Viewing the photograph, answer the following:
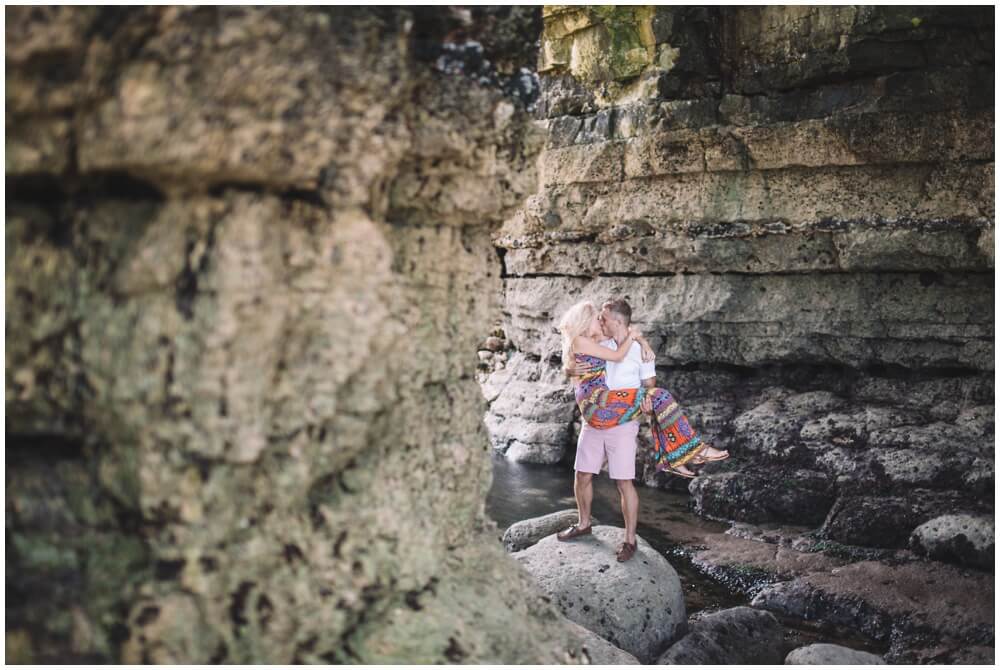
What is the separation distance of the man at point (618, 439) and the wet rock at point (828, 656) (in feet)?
3.83

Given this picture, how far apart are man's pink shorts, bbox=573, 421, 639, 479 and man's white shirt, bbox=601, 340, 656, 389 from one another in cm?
27

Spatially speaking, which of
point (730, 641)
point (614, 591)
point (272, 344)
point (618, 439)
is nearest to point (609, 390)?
point (618, 439)

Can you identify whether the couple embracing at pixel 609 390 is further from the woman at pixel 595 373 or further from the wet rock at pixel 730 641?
the wet rock at pixel 730 641

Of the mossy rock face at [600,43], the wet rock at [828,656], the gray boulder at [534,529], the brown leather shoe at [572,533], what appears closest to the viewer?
the wet rock at [828,656]

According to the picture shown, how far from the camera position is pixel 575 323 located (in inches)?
221

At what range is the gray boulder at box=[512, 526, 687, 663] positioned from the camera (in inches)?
202

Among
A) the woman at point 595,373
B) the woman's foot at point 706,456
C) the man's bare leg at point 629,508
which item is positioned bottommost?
the man's bare leg at point 629,508

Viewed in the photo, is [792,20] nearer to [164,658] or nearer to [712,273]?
[712,273]

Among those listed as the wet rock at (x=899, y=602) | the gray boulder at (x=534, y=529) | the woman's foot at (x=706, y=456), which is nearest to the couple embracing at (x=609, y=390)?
the woman's foot at (x=706, y=456)

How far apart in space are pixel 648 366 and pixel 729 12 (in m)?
4.79

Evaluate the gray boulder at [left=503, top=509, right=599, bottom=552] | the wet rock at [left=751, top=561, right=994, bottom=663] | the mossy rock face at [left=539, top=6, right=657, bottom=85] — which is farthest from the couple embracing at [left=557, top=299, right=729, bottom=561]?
the mossy rock face at [left=539, top=6, right=657, bottom=85]

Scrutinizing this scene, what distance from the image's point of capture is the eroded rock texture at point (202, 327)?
2.69m

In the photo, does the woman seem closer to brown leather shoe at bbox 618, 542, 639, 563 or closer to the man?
the man

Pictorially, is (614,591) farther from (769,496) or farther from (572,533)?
(769,496)
